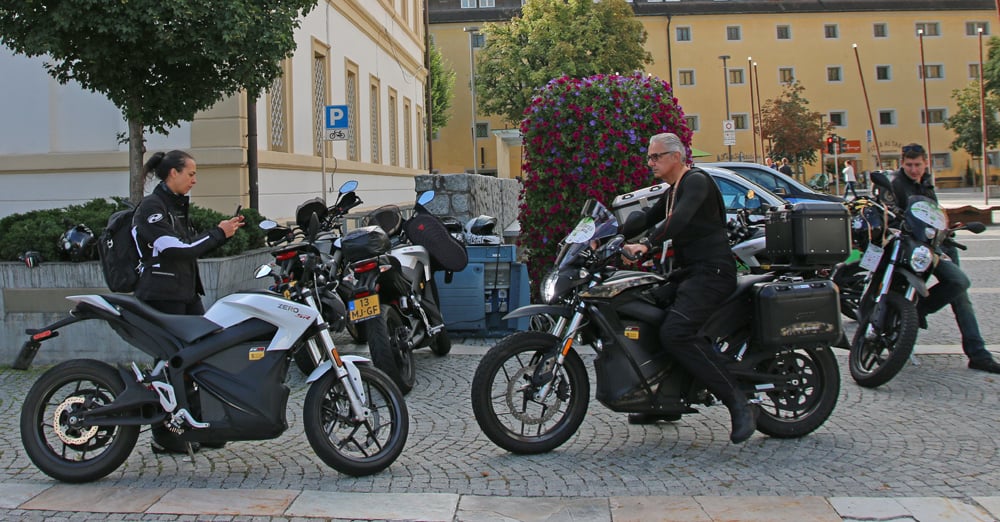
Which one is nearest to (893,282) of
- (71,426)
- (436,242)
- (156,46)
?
(436,242)

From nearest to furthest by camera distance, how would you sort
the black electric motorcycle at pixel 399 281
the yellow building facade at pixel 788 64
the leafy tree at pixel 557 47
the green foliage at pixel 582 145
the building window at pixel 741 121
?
the black electric motorcycle at pixel 399 281
the green foliage at pixel 582 145
the leafy tree at pixel 557 47
the yellow building facade at pixel 788 64
the building window at pixel 741 121

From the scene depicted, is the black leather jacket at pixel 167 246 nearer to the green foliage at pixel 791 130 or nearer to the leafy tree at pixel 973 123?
the green foliage at pixel 791 130

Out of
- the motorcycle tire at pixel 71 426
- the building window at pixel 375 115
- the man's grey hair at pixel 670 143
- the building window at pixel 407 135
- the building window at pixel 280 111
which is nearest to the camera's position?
the motorcycle tire at pixel 71 426

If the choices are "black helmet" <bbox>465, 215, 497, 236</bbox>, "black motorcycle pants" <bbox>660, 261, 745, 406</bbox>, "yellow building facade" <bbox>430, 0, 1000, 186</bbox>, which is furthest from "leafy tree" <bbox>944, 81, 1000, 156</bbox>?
"black motorcycle pants" <bbox>660, 261, 745, 406</bbox>

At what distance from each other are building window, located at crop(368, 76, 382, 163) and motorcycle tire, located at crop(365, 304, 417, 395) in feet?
53.5

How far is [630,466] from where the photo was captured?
5078 mm

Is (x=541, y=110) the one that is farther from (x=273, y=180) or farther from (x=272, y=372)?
(x=273, y=180)

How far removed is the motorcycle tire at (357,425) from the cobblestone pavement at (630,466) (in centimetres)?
11

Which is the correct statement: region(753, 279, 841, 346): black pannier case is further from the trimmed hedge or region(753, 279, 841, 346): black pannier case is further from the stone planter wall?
the trimmed hedge

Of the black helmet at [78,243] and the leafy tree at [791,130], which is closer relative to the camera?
the black helmet at [78,243]

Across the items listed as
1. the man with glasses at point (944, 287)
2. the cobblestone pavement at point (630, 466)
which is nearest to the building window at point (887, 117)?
the man with glasses at point (944, 287)

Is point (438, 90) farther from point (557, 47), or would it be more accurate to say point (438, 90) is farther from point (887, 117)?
point (887, 117)

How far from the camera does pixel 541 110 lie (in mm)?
9336

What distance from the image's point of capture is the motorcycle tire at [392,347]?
6.59 metres
